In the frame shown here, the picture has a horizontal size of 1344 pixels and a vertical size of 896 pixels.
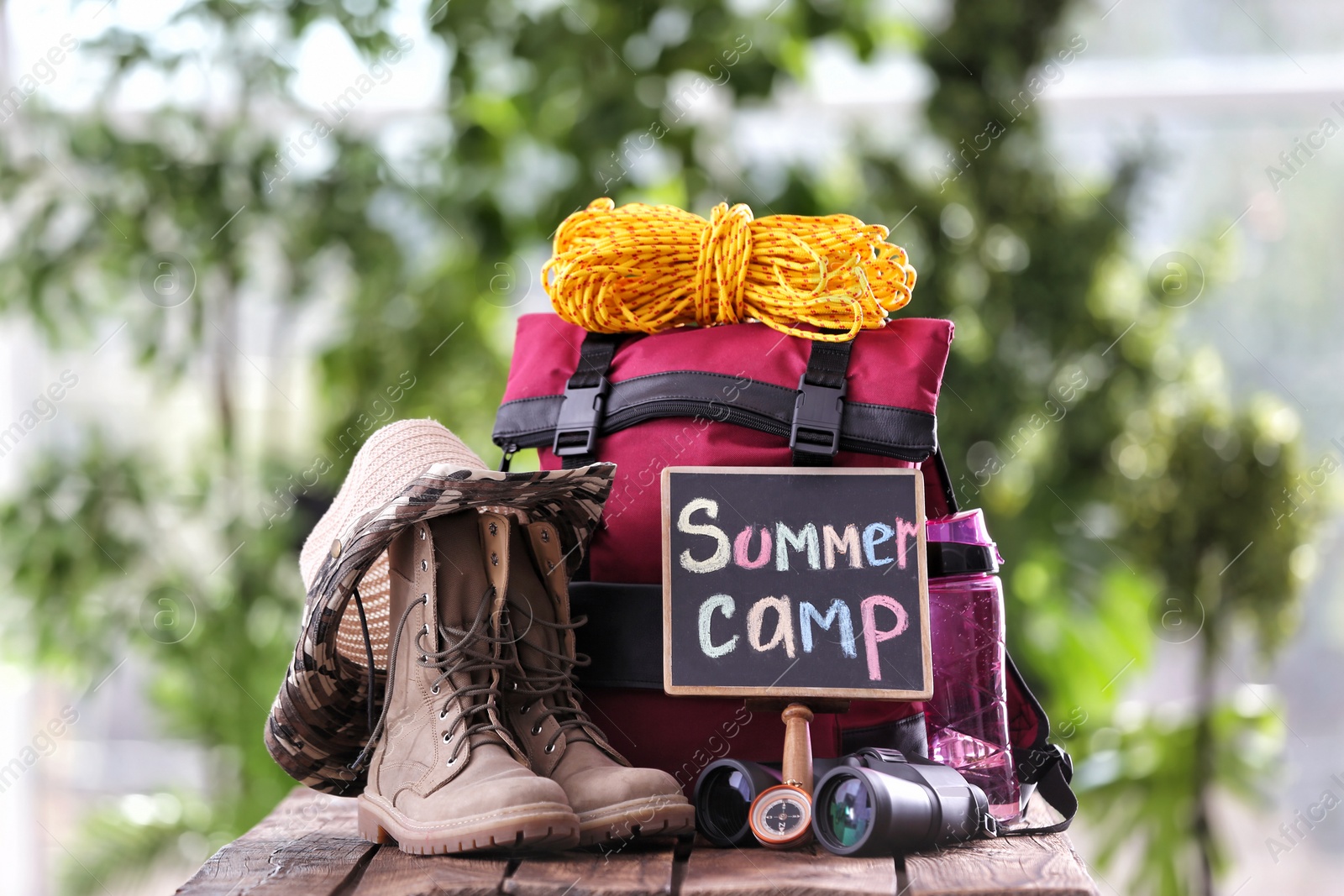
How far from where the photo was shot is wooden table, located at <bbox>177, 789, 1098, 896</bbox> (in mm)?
666

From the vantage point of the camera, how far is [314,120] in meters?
1.80

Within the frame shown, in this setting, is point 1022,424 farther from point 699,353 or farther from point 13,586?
point 13,586

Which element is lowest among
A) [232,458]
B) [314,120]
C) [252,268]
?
[232,458]

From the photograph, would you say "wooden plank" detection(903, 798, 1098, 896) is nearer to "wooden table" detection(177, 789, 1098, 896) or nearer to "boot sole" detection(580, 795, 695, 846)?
"wooden table" detection(177, 789, 1098, 896)

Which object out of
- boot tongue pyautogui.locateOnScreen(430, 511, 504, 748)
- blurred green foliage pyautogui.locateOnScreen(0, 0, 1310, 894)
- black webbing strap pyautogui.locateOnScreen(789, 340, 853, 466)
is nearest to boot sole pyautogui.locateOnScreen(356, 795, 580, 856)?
boot tongue pyautogui.locateOnScreen(430, 511, 504, 748)

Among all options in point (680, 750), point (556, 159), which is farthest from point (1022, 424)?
point (680, 750)

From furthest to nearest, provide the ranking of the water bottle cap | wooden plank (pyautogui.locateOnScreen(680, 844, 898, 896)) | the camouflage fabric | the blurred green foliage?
the blurred green foliage → the water bottle cap → the camouflage fabric → wooden plank (pyautogui.locateOnScreen(680, 844, 898, 896))

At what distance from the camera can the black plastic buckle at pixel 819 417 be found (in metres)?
0.85

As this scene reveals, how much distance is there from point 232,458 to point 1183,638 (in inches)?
70.5

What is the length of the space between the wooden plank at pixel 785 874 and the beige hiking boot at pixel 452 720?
0.10 m

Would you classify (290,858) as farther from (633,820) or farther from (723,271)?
(723,271)

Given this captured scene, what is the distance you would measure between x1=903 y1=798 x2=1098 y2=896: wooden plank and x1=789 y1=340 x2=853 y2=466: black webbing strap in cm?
31

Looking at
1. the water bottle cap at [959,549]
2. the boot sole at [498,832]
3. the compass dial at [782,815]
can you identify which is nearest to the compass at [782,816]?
the compass dial at [782,815]

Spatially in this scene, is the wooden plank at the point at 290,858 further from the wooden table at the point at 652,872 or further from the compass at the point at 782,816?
the compass at the point at 782,816
